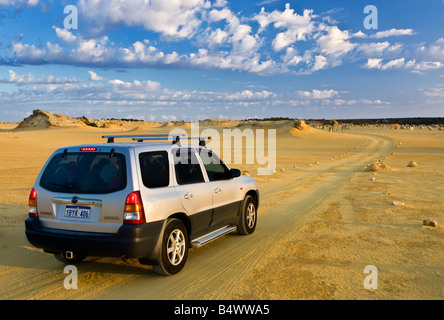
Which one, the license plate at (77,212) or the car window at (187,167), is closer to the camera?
the license plate at (77,212)

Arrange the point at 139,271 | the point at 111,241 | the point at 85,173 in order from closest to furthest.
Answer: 1. the point at 111,241
2. the point at 85,173
3. the point at 139,271

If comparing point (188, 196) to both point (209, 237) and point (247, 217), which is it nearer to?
point (209, 237)

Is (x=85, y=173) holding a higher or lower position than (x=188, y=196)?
higher

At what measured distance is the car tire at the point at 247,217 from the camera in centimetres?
767

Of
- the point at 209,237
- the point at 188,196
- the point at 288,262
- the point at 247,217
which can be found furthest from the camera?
the point at 247,217

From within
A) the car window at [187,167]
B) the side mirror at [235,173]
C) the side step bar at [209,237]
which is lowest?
the side step bar at [209,237]

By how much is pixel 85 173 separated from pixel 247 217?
3.50 metres

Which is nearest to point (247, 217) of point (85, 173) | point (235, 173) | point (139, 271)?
point (235, 173)

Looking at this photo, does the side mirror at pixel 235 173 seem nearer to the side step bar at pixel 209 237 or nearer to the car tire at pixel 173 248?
the side step bar at pixel 209 237

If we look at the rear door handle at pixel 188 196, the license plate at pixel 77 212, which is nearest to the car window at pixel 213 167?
the rear door handle at pixel 188 196

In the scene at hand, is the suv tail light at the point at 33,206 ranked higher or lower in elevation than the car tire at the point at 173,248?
higher

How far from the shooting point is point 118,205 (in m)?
5.06
